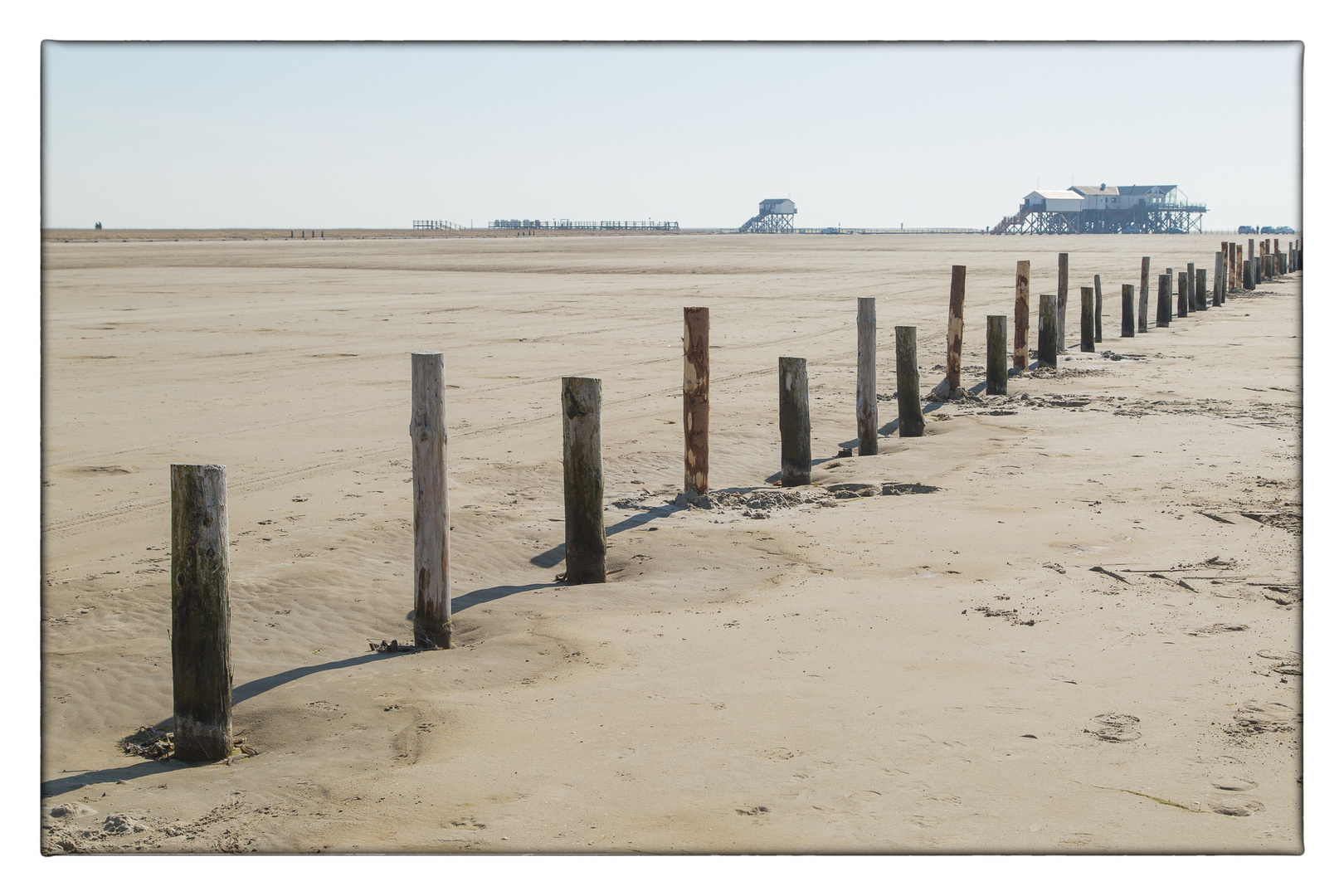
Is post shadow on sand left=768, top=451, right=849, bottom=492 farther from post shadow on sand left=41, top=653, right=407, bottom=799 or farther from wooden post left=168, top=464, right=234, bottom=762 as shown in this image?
wooden post left=168, top=464, right=234, bottom=762

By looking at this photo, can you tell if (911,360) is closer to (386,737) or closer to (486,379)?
(486,379)

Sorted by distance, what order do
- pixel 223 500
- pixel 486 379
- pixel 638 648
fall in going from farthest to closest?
pixel 486 379, pixel 638 648, pixel 223 500

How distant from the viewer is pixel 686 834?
474cm

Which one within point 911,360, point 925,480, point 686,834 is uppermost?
point 911,360

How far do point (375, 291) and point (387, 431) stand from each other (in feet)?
65.5

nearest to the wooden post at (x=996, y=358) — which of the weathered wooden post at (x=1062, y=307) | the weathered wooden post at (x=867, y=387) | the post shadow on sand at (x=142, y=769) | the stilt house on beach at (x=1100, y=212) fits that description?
the weathered wooden post at (x=867, y=387)

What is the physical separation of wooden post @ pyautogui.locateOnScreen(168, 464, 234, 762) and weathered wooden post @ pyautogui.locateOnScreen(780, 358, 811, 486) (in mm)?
6379

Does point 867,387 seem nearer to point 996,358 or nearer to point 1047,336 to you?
point 996,358

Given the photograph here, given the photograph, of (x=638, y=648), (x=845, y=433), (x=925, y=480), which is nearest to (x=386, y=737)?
(x=638, y=648)

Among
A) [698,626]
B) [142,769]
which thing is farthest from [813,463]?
[142,769]

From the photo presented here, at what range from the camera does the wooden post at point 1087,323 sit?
21.3m

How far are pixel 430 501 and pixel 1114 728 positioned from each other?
3.64 metres

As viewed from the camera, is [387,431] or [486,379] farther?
[486,379]

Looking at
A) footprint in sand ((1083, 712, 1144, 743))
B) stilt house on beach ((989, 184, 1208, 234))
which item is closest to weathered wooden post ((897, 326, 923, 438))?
footprint in sand ((1083, 712, 1144, 743))
